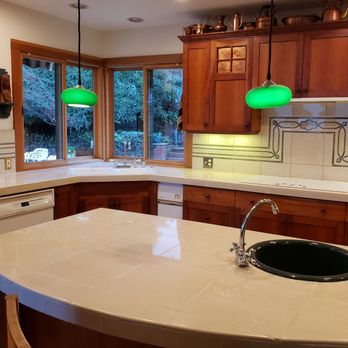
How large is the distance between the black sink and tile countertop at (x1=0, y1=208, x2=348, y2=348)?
0.10 m

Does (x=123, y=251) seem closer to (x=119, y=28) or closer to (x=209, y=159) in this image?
(x=209, y=159)

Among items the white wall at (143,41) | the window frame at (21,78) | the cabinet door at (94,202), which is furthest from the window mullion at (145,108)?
the cabinet door at (94,202)

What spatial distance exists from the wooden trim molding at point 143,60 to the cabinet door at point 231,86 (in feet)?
2.28

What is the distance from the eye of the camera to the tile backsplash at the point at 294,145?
3539 millimetres

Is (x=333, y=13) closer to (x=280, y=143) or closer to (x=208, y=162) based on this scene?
(x=280, y=143)

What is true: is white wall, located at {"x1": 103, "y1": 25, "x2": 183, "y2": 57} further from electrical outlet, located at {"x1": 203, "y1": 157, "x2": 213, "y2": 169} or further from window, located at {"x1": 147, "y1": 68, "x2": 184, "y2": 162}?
electrical outlet, located at {"x1": 203, "y1": 157, "x2": 213, "y2": 169}

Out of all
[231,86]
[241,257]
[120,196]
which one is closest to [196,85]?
[231,86]

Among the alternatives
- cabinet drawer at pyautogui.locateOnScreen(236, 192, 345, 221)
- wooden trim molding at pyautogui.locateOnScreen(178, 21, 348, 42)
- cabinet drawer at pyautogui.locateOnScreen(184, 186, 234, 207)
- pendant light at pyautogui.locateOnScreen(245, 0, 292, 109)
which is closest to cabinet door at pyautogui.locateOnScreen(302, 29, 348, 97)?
wooden trim molding at pyautogui.locateOnScreen(178, 21, 348, 42)

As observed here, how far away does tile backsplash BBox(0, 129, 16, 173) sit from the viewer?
370 cm

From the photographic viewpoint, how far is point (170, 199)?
12.4 ft

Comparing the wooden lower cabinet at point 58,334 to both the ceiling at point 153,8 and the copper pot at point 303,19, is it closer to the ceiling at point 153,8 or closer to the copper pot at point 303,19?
the ceiling at point 153,8

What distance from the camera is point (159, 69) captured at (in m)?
4.56

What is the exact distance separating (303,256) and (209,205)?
1766 mm

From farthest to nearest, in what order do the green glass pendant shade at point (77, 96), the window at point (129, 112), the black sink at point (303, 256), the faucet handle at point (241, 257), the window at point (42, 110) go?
the window at point (129, 112)
the window at point (42, 110)
the green glass pendant shade at point (77, 96)
the black sink at point (303, 256)
the faucet handle at point (241, 257)
